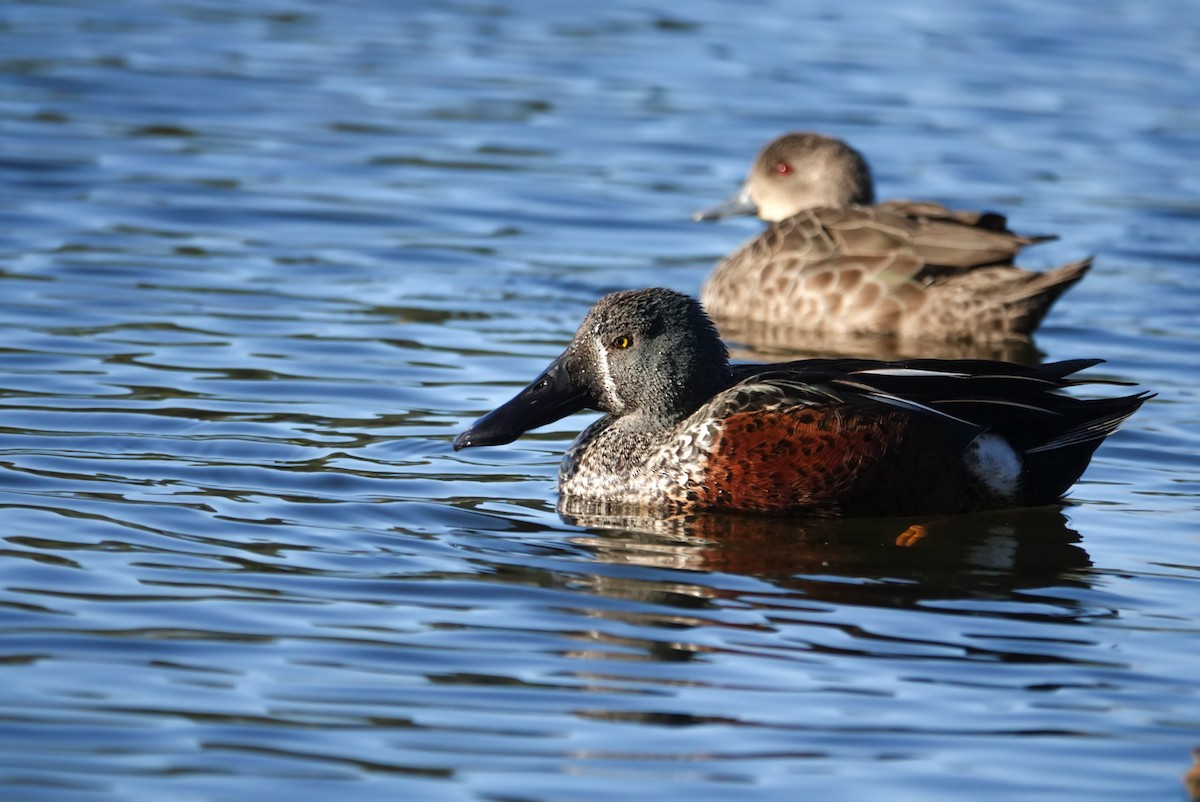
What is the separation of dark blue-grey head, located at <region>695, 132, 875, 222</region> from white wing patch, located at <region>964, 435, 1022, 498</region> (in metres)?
4.74

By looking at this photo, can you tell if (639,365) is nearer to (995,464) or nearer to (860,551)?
(860,551)

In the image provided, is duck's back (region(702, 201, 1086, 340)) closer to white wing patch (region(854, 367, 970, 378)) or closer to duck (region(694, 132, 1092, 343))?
duck (region(694, 132, 1092, 343))

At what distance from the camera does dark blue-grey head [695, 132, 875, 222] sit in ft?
38.2

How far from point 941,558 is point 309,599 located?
206cm

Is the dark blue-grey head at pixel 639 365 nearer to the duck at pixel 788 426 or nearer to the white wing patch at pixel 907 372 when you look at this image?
the duck at pixel 788 426

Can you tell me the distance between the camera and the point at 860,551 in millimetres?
6375

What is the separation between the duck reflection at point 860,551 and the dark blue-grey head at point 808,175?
4.89 m

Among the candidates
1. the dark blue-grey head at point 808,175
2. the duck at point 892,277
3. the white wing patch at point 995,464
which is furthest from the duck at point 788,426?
the dark blue-grey head at point 808,175

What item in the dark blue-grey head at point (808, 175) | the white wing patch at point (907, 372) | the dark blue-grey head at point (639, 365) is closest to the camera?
the white wing patch at point (907, 372)

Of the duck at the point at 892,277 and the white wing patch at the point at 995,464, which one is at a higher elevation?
the duck at the point at 892,277

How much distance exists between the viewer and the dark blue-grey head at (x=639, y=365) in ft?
22.8

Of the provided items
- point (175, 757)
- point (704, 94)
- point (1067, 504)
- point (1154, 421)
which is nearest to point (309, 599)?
point (175, 757)

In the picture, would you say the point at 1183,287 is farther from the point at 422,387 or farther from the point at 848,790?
the point at 848,790

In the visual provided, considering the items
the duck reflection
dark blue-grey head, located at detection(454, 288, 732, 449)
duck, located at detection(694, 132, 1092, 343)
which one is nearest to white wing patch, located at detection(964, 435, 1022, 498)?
the duck reflection
